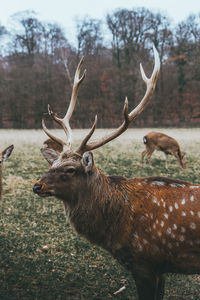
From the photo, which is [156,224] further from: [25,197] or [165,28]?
[165,28]

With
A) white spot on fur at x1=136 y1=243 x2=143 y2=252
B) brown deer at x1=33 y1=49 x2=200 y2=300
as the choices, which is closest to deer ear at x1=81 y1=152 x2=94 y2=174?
brown deer at x1=33 y1=49 x2=200 y2=300

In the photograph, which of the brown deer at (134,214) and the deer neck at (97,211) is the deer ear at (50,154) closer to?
the brown deer at (134,214)

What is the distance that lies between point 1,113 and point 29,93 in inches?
148

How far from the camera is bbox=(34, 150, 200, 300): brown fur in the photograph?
2820 millimetres

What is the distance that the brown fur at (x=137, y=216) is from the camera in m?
2.82

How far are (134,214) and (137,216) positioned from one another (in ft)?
0.13

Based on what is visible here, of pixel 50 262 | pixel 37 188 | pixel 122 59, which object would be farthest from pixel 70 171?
pixel 122 59

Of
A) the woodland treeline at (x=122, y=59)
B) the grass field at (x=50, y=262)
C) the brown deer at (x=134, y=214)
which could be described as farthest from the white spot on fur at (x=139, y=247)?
the woodland treeline at (x=122, y=59)

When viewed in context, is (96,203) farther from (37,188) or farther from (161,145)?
(161,145)

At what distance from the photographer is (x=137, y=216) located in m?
2.98

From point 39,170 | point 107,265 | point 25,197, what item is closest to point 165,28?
point 39,170

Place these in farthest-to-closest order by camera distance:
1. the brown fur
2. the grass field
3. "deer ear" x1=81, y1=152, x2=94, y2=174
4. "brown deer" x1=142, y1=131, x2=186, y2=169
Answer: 1. "brown deer" x1=142, y1=131, x2=186, y2=169
2. the grass field
3. "deer ear" x1=81, y1=152, x2=94, y2=174
4. the brown fur

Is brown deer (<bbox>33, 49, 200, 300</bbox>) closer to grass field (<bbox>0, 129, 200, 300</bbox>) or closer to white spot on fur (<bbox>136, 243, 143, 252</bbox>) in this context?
white spot on fur (<bbox>136, 243, 143, 252</bbox>)

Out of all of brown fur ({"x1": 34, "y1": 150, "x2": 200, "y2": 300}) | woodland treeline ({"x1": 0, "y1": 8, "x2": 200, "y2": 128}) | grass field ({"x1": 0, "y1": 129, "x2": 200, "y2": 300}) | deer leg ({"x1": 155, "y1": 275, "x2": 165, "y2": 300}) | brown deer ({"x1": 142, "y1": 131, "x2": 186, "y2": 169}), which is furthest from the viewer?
woodland treeline ({"x1": 0, "y1": 8, "x2": 200, "y2": 128})
